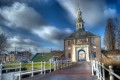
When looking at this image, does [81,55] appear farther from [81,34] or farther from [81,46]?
[81,34]

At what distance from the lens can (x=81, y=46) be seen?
6322cm

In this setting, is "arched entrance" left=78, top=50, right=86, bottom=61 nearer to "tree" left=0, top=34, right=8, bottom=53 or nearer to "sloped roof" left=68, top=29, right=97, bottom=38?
"sloped roof" left=68, top=29, right=97, bottom=38

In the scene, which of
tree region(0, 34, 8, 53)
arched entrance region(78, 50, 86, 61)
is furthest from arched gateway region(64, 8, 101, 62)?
tree region(0, 34, 8, 53)

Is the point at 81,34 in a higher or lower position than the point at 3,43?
higher

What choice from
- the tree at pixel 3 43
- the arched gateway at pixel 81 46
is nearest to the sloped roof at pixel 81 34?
the arched gateway at pixel 81 46

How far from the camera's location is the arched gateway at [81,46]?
63.0 meters

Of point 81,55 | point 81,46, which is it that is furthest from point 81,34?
point 81,55

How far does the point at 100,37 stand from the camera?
6506 cm

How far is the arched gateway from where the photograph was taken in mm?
63031

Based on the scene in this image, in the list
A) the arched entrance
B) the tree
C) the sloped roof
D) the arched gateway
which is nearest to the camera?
the tree

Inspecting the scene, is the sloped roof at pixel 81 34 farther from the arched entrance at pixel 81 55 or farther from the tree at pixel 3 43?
the tree at pixel 3 43

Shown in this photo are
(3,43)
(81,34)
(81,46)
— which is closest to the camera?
(3,43)

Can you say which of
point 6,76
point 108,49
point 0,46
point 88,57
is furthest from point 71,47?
point 6,76

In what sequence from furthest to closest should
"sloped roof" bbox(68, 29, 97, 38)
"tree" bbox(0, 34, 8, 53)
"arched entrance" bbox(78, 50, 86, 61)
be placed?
"sloped roof" bbox(68, 29, 97, 38) < "arched entrance" bbox(78, 50, 86, 61) < "tree" bbox(0, 34, 8, 53)
